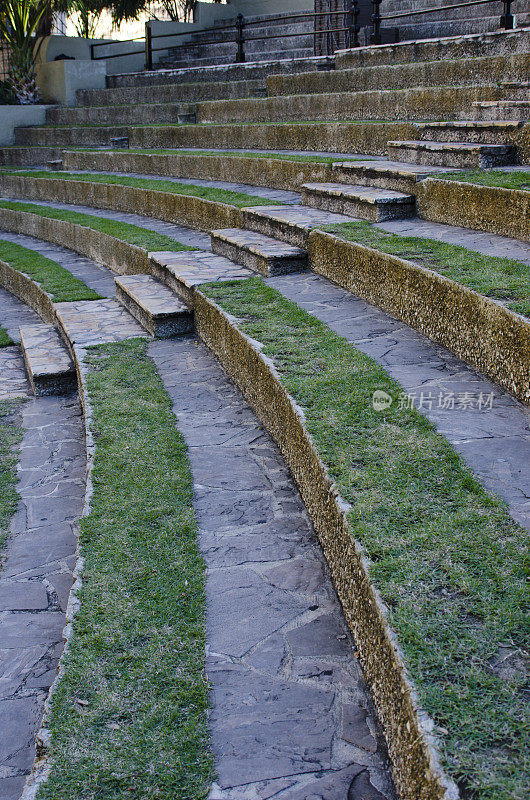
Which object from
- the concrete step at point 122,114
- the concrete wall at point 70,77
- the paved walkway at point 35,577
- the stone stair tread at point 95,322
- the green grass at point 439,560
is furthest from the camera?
the concrete wall at point 70,77

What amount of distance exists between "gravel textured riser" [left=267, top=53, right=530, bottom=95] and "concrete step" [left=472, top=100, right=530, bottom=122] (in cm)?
73

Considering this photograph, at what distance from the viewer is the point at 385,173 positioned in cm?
628

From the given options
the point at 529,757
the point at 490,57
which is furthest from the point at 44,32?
the point at 529,757

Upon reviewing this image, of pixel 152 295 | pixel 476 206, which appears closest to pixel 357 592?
pixel 476 206

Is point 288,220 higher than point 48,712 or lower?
higher

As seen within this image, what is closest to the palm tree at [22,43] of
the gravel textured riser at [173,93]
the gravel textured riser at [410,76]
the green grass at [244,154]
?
the gravel textured riser at [173,93]

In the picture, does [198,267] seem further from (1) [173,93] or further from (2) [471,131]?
(1) [173,93]

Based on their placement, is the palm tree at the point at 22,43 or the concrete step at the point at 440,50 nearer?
the concrete step at the point at 440,50

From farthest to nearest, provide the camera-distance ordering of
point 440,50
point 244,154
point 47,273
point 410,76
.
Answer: point 244,154
point 440,50
point 410,76
point 47,273

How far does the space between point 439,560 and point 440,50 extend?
27.8 feet

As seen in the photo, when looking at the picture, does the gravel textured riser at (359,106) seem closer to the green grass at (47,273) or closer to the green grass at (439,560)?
the green grass at (47,273)

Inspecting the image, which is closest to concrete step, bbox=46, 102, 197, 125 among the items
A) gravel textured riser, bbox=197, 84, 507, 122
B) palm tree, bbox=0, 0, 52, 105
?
palm tree, bbox=0, 0, 52, 105

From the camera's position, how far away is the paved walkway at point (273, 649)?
1.98 m

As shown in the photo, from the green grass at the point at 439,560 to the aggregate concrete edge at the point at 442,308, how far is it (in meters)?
0.48
